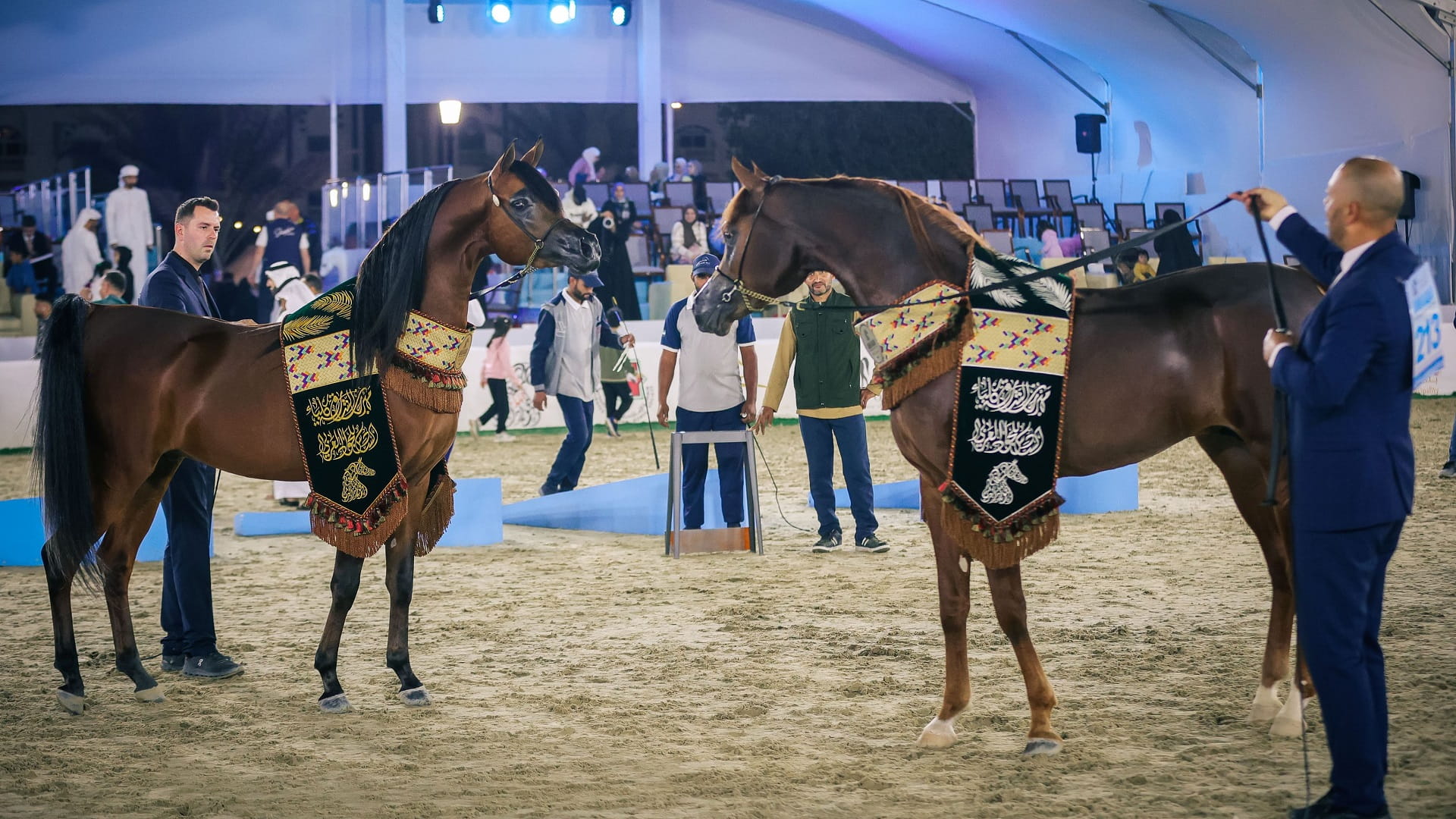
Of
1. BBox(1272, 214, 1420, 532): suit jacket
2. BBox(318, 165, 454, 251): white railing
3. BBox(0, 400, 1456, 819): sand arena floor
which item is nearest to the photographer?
BBox(1272, 214, 1420, 532): suit jacket

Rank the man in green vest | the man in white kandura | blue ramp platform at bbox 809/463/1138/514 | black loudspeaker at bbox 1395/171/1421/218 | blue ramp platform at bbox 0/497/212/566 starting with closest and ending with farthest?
blue ramp platform at bbox 0/497/212/566 < the man in green vest < blue ramp platform at bbox 809/463/1138/514 < black loudspeaker at bbox 1395/171/1421/218 < the man in white kandura

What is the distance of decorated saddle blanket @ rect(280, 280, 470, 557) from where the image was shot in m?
4.88

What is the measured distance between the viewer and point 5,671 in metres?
5.54

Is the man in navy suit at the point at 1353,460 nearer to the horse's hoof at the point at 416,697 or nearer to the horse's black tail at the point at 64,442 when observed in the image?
the horse's hoof at the point at 416,697

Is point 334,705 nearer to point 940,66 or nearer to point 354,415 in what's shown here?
point 354,415

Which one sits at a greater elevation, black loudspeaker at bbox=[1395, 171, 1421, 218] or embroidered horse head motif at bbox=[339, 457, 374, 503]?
black loudspeaker at bbox=[1395, 171, 1421, 218]

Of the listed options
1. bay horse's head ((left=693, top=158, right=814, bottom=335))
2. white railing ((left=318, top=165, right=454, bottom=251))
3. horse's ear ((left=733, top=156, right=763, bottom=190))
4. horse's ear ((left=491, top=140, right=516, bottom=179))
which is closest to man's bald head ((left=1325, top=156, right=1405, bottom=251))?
bay horse's head ((left=693, top=158, right=814, bottom=335))

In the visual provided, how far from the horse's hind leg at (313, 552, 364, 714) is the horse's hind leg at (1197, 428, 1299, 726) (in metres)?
3.22

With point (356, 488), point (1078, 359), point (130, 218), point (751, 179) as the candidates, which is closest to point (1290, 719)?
point (1078, 359)

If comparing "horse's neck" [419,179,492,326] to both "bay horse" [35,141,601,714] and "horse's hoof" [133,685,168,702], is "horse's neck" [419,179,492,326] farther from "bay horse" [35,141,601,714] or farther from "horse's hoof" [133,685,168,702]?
"horse's hoof" [133,685,168,702]

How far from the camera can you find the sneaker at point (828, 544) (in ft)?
27.0

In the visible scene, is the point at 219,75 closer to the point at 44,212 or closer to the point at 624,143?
the point at 44,212

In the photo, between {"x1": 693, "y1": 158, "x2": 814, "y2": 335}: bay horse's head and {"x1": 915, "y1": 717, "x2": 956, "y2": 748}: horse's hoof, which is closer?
{"x1": 915, "y1": 717, "x2": 956, "y2": 748}: horse's hoof

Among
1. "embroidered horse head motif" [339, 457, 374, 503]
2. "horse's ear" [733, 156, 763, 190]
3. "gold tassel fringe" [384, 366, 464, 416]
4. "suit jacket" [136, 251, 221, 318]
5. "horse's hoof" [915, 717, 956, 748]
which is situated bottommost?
"horse's hoof" [915, 717, 956, 748]
